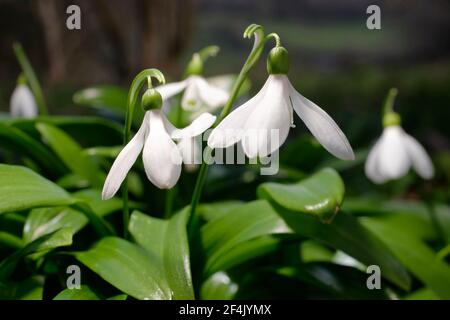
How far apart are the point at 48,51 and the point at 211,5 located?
3.46 ft

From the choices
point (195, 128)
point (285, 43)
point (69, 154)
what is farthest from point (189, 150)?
point (285, 43)

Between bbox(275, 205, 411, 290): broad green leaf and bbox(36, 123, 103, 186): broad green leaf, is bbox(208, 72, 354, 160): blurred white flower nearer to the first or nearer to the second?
bbox(275, 205, 411, 290): broad green leaf

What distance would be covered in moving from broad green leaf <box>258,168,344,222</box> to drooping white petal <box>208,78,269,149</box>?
180 millimetres

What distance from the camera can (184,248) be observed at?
784mm

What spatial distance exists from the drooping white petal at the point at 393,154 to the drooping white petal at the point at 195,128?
68cm

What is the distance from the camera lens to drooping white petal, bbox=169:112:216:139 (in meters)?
0.67

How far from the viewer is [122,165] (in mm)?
670

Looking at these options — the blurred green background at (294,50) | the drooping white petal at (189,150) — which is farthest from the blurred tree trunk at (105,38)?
the drooping white petal at (189,150)

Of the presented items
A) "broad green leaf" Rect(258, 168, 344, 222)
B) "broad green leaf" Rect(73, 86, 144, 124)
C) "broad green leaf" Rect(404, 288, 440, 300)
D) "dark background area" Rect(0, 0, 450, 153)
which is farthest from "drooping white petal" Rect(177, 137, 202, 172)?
"dark background area" Rect(0, 0, 450, 153)

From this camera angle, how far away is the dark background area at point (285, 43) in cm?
234

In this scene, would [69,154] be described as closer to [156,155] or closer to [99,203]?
[99,203]

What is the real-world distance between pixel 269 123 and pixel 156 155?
0.48 feet

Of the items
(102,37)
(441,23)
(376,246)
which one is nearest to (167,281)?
(376,246)

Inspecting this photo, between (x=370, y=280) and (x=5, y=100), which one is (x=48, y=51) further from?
(x=370, y=280)
